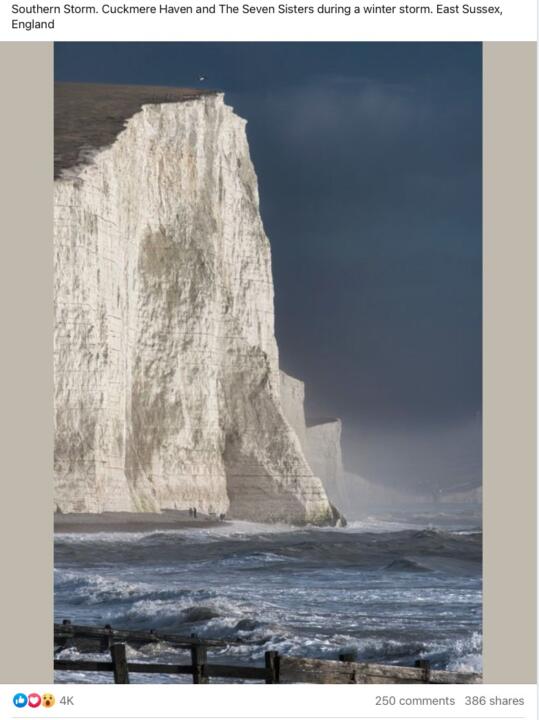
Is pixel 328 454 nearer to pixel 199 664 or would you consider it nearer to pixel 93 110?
pixel 93 110

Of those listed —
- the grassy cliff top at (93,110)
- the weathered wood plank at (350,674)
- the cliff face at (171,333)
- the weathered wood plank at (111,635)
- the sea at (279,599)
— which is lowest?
the sea at (279,599)

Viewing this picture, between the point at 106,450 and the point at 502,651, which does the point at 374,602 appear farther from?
the point at 106,450

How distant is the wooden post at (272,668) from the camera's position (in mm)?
9781

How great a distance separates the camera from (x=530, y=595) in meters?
9.30

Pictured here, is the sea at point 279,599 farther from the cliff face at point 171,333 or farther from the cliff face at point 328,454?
the cliff face at point 328,454

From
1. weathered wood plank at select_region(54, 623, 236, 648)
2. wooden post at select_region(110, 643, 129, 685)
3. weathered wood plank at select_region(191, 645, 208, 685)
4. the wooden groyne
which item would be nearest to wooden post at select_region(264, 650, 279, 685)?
the wooden groyne

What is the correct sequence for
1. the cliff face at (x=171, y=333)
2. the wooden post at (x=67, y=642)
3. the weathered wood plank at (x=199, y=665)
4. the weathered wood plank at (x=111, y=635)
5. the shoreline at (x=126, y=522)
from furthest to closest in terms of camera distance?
1. the cliff face at (x=171, y=333)
2. the shoreline at (x=126, y=522)
3. the wooden post at (x=67, y=642)
4. the weathered wood plank at (x=111, y=635)
5. the weathered wood plank at (x=199, y=665)

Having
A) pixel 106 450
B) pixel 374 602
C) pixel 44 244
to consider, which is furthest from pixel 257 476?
pixel 44 244

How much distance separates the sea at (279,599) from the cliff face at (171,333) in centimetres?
854

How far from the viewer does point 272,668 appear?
980 centimetres

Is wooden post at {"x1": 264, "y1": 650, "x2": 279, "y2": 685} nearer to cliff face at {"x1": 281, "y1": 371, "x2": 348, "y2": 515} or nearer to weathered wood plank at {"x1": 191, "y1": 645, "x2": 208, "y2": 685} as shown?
weathered wood plank at {"x1": 191, "y1": 645, "x2": 208, "y2": 685}
